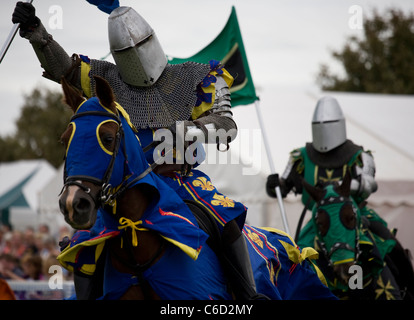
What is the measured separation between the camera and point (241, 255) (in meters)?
4.19

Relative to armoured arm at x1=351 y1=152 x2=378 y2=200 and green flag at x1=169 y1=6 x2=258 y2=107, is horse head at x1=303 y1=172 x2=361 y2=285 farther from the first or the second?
green flag at x1=169 y1=6 x2=258 y2=107

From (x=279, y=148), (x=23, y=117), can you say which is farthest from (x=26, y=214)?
(x=23, y=117)

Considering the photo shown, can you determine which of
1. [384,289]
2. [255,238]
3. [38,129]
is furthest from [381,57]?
[255,238]

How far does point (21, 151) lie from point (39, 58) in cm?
4557

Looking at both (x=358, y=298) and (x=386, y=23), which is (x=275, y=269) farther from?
(x=386, y=23)

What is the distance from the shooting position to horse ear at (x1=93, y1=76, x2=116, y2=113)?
3.60 metres

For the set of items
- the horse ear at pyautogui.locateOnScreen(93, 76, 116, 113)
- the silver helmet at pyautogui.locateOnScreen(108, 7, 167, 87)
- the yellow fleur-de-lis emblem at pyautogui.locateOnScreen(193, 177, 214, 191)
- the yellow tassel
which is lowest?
the yellow tassel

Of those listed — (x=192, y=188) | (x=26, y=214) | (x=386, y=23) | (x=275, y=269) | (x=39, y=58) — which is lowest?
(x=26, y=214)

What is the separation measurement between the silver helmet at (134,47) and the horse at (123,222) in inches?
28.7

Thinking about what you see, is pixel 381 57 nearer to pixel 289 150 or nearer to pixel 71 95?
pixel 289 150

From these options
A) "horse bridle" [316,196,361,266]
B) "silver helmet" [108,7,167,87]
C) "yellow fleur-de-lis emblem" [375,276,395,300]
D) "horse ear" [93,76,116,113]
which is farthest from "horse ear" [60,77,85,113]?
"yellow fleur-de-lis emblem" [375,276,395,300]

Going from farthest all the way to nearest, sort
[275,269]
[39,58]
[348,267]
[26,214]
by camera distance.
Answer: [26,214], [348,267], [275,269], [39,58]

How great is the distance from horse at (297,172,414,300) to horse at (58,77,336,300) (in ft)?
6.03

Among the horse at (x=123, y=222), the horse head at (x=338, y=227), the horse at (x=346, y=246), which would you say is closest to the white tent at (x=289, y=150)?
the horse at (x=346, y=246)
